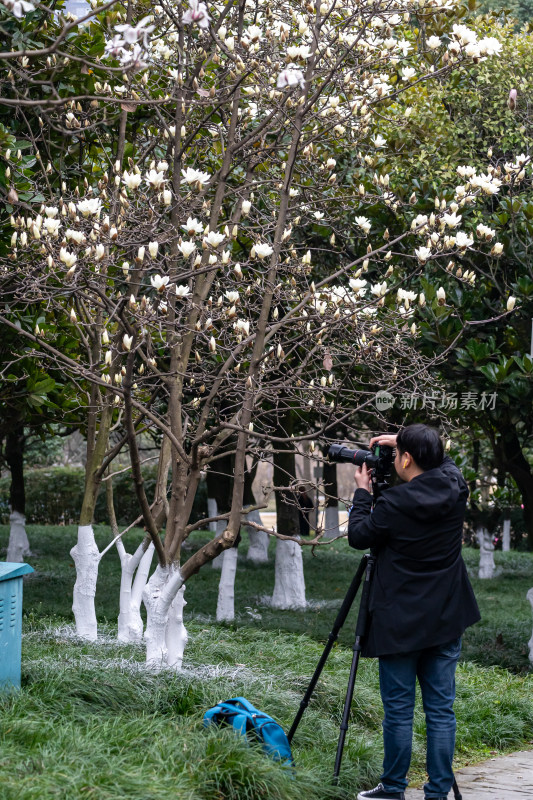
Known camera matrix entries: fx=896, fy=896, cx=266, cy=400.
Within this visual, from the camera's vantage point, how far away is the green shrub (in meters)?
26.6

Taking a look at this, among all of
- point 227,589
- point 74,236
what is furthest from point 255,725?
point 227,589

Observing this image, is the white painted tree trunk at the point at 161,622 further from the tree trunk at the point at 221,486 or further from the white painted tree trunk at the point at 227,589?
the tree trunk at the point at 221,486

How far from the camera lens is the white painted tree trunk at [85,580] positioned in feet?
25.1

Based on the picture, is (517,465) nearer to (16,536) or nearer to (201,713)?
(201,713)

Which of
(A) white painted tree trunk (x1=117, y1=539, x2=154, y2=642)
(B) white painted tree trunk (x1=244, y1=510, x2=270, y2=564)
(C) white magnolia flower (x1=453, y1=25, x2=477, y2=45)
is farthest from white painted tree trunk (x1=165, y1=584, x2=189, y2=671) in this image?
(B) white painted tree trunk (x1=244, y1=510, x2=270, y2=564)

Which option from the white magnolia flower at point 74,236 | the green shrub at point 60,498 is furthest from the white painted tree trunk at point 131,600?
A: the green shrub at point 60,498

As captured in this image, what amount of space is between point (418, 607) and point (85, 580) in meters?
4.29

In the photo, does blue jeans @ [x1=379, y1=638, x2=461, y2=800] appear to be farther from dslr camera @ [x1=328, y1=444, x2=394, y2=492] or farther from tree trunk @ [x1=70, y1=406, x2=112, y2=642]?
tree trunk @ [x1=70, y1=406, x2=112, y2=642]

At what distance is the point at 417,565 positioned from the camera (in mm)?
4113

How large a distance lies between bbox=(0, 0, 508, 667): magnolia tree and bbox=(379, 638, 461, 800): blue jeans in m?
1.40

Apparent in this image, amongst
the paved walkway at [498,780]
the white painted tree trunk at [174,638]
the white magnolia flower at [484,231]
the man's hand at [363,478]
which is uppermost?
the white magnolia flower at [484,231]

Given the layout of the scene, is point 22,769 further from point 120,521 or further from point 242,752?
point 120,521

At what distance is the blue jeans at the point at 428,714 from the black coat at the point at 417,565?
0.38 ft

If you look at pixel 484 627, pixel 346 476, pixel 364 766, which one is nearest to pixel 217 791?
pixel 364 766
